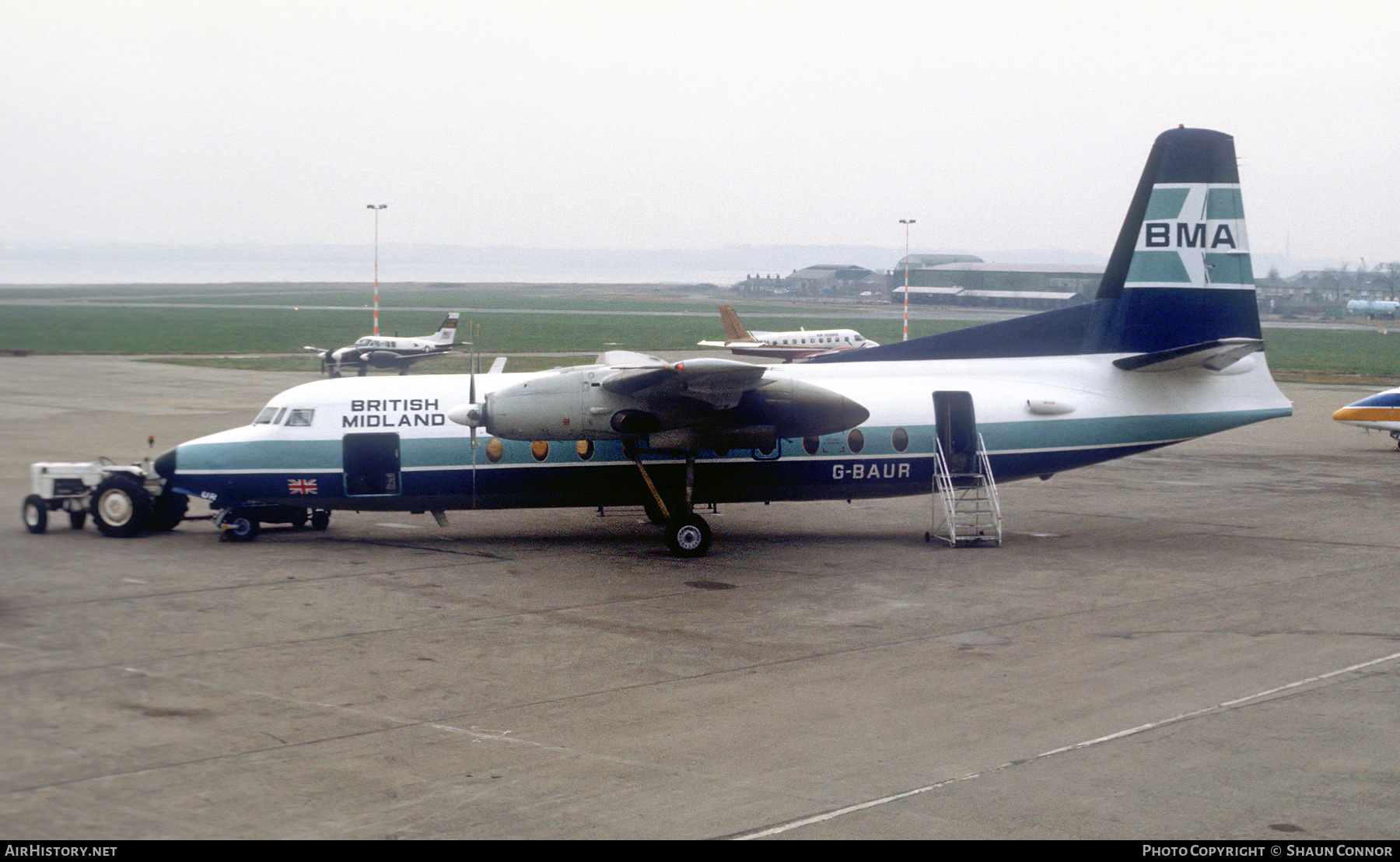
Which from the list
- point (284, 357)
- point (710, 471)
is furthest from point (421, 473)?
point (284, 357)

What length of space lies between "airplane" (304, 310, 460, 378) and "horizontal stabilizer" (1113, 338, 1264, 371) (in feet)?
124

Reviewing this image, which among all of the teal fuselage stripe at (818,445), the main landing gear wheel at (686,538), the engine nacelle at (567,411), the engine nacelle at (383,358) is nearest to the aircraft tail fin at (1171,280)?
the teal fuselage stripe at (818,445)

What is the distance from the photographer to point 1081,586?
17219 millimetres

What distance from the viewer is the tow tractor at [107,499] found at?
65.6 feet

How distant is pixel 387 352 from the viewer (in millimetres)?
54594

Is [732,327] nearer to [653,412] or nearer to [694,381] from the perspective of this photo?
[653,412]

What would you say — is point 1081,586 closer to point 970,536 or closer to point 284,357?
point 970,536

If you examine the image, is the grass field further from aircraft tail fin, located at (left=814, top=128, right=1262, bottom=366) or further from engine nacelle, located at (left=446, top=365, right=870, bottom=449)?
aircraft tail fin, located at (left=814, top=128, right=1262, bottom=366)

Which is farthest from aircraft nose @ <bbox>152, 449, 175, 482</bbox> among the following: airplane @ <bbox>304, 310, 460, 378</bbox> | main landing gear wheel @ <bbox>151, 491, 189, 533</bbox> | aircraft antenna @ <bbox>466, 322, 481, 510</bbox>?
airplane @ <bbox>304, 310, 460, 378</bbox>

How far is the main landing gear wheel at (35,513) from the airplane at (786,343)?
40274 mm

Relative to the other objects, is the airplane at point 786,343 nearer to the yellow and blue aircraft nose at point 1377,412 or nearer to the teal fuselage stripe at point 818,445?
the yellow and blue aircraft nose at point 1377,412

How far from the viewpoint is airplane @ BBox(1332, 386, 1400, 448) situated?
32594 mm

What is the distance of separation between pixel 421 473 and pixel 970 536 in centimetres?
923

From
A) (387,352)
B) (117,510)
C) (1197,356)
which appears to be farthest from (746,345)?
(117,510)
